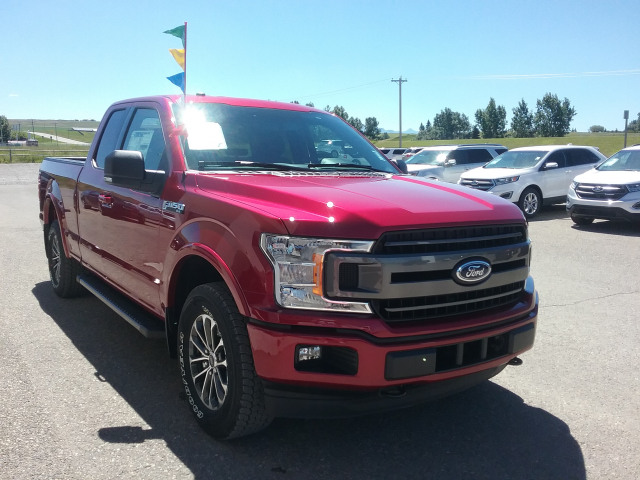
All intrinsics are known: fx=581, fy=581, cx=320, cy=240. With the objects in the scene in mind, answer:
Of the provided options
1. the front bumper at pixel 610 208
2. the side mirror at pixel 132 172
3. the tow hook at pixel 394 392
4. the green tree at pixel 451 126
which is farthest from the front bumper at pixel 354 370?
the green tree at pixel 451 126

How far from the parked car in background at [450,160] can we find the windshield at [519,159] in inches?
79.6

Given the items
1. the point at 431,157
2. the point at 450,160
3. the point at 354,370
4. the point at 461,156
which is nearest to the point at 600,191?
the point at 450,160

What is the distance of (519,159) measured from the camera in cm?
1521

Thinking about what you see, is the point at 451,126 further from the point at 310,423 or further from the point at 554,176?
the point at 310,423

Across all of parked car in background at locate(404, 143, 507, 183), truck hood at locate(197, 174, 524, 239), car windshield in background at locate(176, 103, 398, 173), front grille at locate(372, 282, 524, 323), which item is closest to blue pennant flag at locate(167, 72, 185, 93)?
car windshield in background at locate(176, 103, 398, 173)

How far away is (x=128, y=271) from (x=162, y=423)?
129 centimetres

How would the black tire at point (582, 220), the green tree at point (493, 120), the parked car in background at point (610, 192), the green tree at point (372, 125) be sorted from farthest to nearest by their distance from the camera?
the green tree at point (493, 120), the green tree at point (372, 125), the black tire at point (582, 220), the parked car in background at point (610, 192)

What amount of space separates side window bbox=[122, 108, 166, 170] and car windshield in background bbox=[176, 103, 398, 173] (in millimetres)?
238

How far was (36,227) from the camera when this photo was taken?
456 inches

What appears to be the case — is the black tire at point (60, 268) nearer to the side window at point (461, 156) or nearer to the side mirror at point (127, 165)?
the side mirror at point (127, 165)

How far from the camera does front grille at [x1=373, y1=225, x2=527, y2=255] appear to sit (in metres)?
2.75

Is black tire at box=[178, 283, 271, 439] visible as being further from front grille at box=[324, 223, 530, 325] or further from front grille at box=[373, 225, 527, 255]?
front grille at box=[373, 225, 527, 255]

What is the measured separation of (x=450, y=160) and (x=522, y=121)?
424 feet

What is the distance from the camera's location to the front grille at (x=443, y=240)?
9.04 feet
